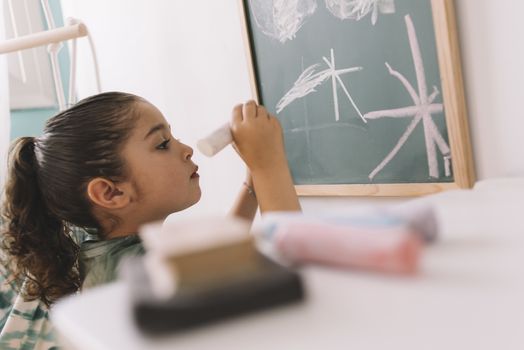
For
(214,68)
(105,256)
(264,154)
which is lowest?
(105,256)

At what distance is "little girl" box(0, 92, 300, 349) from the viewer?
30.1 inches

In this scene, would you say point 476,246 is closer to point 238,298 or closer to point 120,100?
point 238,298

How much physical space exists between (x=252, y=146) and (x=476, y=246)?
45 cm

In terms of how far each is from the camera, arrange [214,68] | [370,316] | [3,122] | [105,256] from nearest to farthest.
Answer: [370,316]
[105,256]
[214,68]
[3,122]

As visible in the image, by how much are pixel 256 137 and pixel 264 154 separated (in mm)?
31

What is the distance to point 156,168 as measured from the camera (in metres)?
0.81

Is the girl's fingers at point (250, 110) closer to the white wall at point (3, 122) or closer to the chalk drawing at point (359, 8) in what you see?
the chalk drawing at point (359, 8)

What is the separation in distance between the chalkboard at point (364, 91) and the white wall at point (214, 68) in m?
0.02

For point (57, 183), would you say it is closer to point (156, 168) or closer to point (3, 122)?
point (156, 168)

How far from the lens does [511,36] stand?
1.90 feet

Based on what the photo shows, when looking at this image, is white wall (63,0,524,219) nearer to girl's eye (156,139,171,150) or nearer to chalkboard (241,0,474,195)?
chalkboard (241,0,474,195)

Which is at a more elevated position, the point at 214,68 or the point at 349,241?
the point at 214,68

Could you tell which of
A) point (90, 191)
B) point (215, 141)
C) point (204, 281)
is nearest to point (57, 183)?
point (90, 191)

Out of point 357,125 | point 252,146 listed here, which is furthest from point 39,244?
point 357,125
